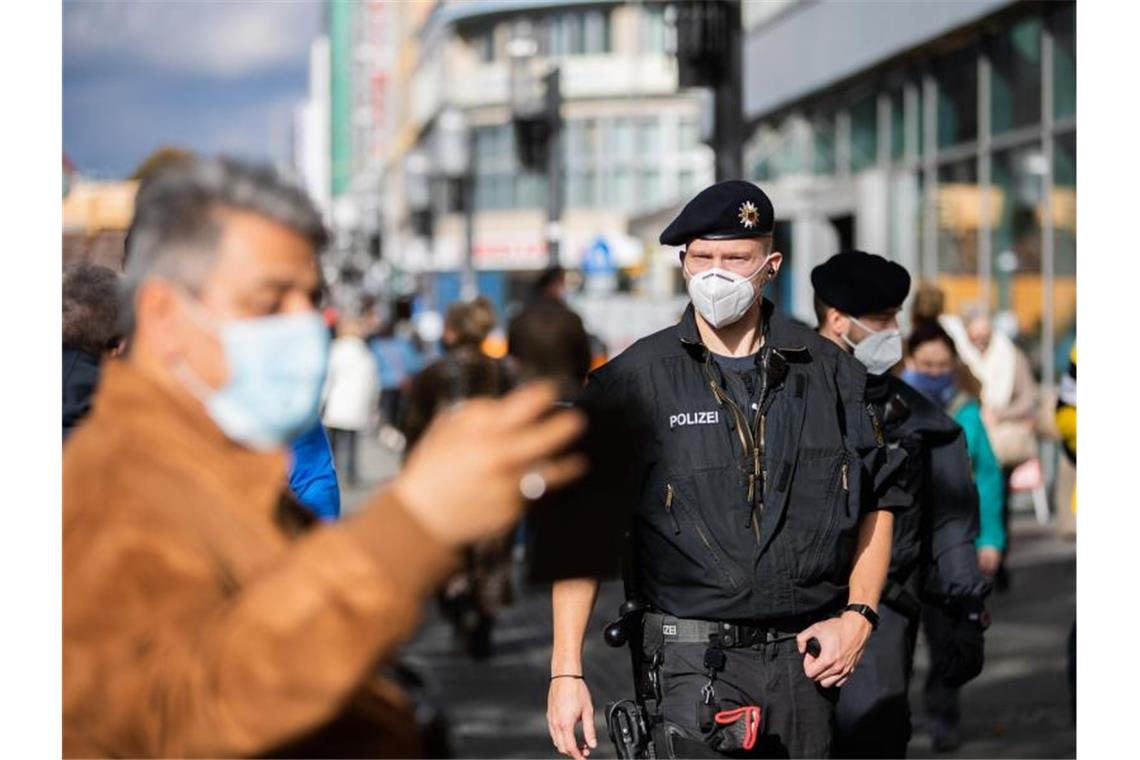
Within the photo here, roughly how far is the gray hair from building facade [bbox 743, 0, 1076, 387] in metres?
15.6

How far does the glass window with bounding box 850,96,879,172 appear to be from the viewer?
25.0m

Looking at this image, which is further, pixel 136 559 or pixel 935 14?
pixel 935 14

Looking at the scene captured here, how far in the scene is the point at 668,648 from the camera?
15.6 feet

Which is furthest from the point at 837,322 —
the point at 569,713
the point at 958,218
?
the point at 958,218

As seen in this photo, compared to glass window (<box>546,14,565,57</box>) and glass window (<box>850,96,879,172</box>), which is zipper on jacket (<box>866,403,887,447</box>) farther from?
glass window (<box>546,14,565,57</box>)

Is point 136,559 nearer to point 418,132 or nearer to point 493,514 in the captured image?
point 493,514

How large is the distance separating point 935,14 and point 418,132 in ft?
223

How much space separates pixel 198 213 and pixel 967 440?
6552 mm

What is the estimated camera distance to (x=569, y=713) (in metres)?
4.69

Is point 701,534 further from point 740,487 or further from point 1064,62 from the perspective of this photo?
point 1064,62

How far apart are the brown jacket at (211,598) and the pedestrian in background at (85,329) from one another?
61.4 inches
